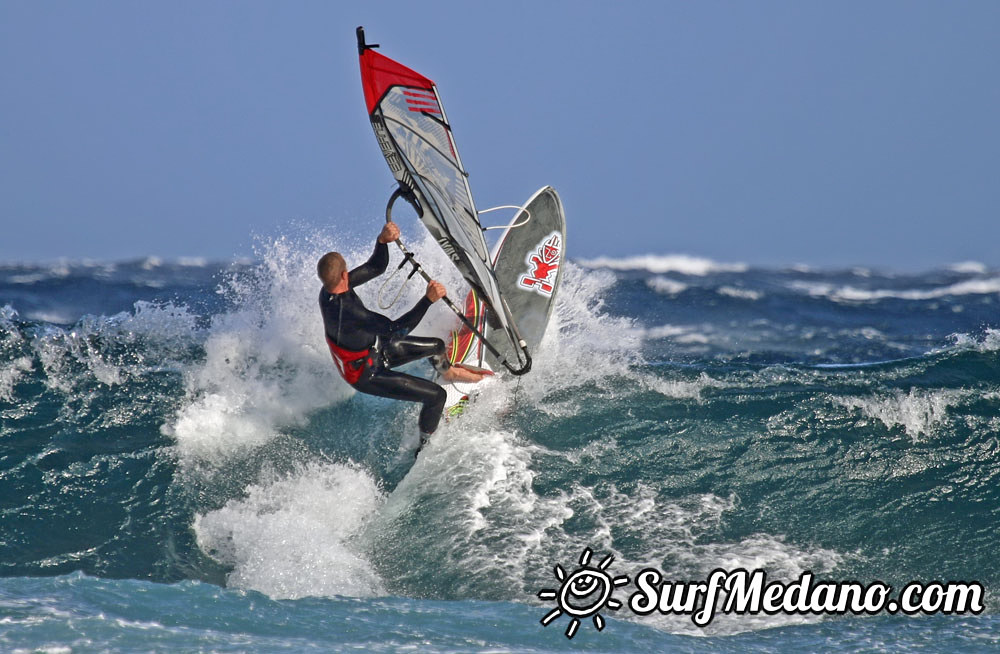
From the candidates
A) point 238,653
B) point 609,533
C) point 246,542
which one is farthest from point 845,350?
point 238,653

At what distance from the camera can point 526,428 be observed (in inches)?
247

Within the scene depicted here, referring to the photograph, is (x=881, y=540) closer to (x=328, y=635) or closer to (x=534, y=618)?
(x=534, y=618)

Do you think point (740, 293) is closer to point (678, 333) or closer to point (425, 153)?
point (678, 333)

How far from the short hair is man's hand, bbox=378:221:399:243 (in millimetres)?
346

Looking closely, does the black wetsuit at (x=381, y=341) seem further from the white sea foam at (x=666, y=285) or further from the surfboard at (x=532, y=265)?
the white sea foam at (x=666, y=285)

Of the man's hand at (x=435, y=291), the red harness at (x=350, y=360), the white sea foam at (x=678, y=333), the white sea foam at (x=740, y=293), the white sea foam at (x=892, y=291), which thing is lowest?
the red harness at (x=350, y=360)

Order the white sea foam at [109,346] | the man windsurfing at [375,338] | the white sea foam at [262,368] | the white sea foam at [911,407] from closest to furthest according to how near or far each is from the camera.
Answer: the man windsurfing at [375,338] → the white sea foam at [262,368] → the white sea foam at [911,407] → the white sea foam at [109,346]

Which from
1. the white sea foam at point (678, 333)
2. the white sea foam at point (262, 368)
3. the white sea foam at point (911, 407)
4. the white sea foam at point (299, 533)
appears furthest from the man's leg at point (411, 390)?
the white sea foam at point (678, 333)

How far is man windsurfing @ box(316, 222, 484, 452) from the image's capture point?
5375mm

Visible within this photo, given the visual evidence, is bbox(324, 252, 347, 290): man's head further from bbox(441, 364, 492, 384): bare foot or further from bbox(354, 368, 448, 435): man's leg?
A: bbox(441, 364, 492, 384): bare foot

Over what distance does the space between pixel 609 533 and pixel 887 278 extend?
7.78 m

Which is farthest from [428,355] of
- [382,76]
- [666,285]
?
[666,285]

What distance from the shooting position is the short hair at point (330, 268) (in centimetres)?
527

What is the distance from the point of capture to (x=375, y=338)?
557 cm
